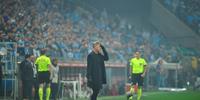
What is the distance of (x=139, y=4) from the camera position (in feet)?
142

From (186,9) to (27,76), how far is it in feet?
85.5

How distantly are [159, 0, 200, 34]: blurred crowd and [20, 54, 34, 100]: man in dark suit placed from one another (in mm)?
24835

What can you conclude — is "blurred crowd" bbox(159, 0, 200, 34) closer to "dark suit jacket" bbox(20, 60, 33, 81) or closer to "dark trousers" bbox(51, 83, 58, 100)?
"dark trousers" bbox(51, 83, 58, 100)

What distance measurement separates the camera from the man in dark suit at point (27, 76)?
20.1 meters

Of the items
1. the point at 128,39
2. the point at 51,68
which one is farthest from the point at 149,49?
the point at 51,68

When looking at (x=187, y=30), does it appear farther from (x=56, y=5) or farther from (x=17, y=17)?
(x=17, y=17)

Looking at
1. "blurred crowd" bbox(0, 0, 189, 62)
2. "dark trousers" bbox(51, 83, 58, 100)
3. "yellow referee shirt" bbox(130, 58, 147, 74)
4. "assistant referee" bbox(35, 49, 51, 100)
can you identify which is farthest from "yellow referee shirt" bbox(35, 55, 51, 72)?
"yellow referee shirt" bbox(130, 58, 147, 74)

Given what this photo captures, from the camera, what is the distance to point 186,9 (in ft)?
143

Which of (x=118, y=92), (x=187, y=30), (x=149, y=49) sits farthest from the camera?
(x=187, y=30)

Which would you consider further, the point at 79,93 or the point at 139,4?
the point at 139,4

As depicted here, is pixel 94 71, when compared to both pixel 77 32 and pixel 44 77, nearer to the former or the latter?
pixel 44 77

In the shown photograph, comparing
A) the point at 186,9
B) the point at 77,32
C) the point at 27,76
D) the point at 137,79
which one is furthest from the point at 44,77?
the point at 186,9

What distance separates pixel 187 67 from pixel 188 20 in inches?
329

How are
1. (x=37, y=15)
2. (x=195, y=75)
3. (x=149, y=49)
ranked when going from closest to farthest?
1. (x=37, y=15)
2. (x=195, y=75)
3. (x=149, y=49)
